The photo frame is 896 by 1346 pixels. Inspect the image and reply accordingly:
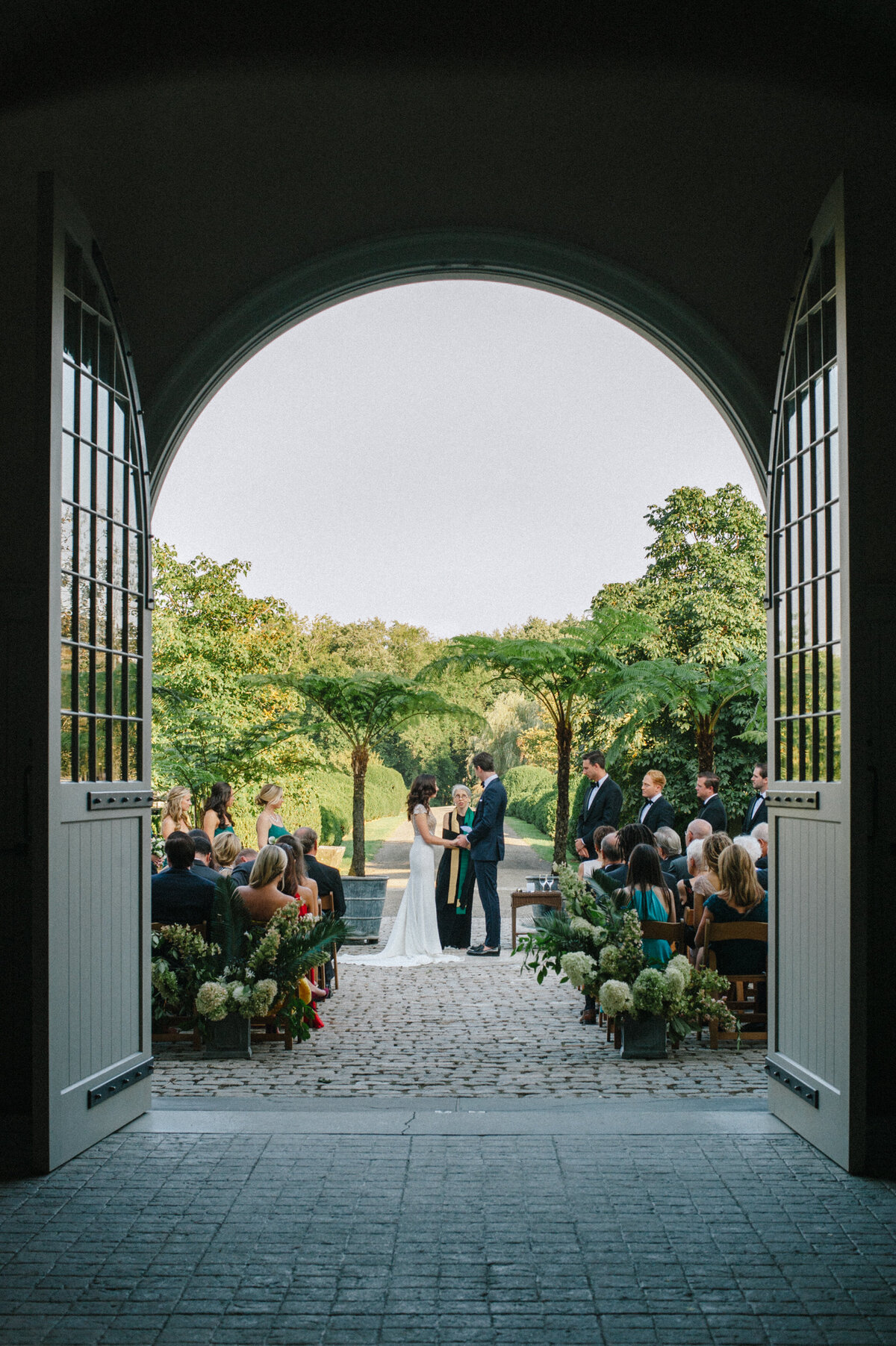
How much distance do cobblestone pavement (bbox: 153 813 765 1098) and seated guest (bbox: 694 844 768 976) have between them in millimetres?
528

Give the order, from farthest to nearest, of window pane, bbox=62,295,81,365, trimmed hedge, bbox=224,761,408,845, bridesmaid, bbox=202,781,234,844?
trimmed hedge, bbox=224,761,408,845 < bridesmaid, bbox=202,781,234,844 < window pane, bbox=62,295,81,365

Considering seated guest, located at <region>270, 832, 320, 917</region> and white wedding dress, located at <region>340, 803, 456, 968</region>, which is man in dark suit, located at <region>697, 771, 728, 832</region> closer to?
white wedding dress, located at <region>340, 803, 456, 968</region>

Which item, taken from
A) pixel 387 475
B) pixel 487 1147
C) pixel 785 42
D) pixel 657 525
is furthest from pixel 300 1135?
pixel 387 475

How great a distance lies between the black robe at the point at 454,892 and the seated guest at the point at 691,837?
2695mm

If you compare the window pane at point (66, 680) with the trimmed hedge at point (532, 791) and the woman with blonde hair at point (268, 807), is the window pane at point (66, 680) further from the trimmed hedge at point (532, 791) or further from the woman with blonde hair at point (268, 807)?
the trimmed hedge at point (532, 791)

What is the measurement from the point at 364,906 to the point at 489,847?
163cm

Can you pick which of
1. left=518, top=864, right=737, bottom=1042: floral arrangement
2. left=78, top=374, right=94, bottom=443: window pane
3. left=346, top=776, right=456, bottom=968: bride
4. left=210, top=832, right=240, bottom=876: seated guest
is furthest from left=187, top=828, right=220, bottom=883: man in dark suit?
left=78, top=374, right=94, bottom=443: window pane

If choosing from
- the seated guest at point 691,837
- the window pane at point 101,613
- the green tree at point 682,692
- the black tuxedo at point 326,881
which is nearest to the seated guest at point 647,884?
the seated guest at point 691,837

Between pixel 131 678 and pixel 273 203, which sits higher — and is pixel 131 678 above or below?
below

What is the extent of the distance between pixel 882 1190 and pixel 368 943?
8.54m

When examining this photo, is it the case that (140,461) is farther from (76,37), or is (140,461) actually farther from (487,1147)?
(487,1147)

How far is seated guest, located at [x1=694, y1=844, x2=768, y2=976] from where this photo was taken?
7.11 metres

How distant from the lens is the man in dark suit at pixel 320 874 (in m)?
9.10

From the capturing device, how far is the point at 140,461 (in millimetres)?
5512
